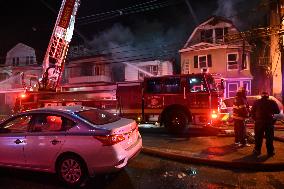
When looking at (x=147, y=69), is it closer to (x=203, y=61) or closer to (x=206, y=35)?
(x=203, y=61)

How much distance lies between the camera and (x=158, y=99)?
12.8 metres

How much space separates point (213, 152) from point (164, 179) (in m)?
2.59

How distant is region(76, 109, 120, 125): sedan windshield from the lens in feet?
22.5

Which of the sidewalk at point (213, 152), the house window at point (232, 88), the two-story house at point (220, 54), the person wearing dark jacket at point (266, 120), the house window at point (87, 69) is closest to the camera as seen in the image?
the sidewalk at point (213, 152)

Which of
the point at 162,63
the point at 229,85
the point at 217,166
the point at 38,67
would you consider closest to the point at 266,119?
the point at 217,166

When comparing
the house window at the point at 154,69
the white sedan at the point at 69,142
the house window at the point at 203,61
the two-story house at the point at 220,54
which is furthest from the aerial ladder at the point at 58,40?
the house window at the point at 154,69

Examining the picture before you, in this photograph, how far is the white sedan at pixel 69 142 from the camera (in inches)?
245

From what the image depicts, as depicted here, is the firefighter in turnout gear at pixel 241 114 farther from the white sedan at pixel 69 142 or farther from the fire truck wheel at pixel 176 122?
the white sedan at pixel 69 142

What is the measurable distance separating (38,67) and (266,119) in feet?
123

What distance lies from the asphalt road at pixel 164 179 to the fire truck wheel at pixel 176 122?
A: 14.7 ft

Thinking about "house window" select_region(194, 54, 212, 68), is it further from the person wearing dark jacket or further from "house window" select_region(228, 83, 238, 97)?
the person wearing dark jacket

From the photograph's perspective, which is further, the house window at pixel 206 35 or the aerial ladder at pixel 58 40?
the house window at pixel 206 35

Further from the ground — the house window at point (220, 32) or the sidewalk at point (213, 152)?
the house window at point (220, 32)

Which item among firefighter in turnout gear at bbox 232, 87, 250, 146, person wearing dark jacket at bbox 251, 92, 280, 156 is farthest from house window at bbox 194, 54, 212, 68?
person wearing dark jacket at bbox 251, 92, 280, 156
